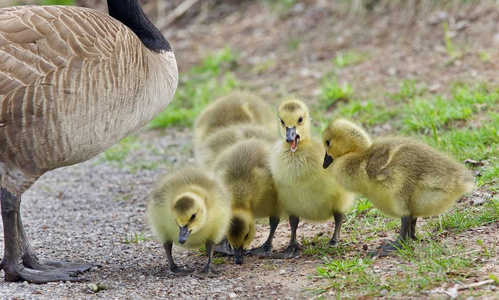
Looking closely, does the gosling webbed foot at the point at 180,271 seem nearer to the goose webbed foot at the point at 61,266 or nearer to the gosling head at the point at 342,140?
the goose webbed foot at the point at 61,266

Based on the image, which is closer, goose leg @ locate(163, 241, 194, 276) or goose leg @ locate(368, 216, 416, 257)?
goose leg @ locate(368, 216, 416, 257)

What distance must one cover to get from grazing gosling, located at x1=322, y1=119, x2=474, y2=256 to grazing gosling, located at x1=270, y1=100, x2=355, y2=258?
0.25 metres

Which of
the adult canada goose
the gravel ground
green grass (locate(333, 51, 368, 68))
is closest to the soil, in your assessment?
the gravel ground

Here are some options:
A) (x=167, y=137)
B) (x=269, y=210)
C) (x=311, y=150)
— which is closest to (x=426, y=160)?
(x=311, y=150)

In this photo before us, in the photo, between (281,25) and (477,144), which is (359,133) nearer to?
(477,144)

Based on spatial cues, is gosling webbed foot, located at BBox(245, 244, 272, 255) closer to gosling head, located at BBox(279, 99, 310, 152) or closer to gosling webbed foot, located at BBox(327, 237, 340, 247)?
gosling webbed foot, located at BBox(327, 237, 340, 247)

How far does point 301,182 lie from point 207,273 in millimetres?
1049

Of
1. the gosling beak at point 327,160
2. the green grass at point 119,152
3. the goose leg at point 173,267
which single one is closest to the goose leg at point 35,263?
the goose leg at point 173,267

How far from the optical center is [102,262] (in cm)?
602

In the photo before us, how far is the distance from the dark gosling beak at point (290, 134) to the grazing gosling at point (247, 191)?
0.41 m

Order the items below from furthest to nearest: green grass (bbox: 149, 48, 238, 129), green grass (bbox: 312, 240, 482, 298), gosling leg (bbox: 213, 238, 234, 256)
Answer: green grass (bbox: 149, 48, 238, 129), gosling leg (bbox: 213, 238, 234, 256), green grass (bbox: 312, 240, 482, 298)

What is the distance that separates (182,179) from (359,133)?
1.43 meters

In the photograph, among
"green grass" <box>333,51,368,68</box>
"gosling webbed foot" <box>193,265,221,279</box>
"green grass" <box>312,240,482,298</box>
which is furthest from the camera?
"green grass" <box>333,51,368,68</box>

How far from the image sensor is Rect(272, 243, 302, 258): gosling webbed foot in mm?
5836
